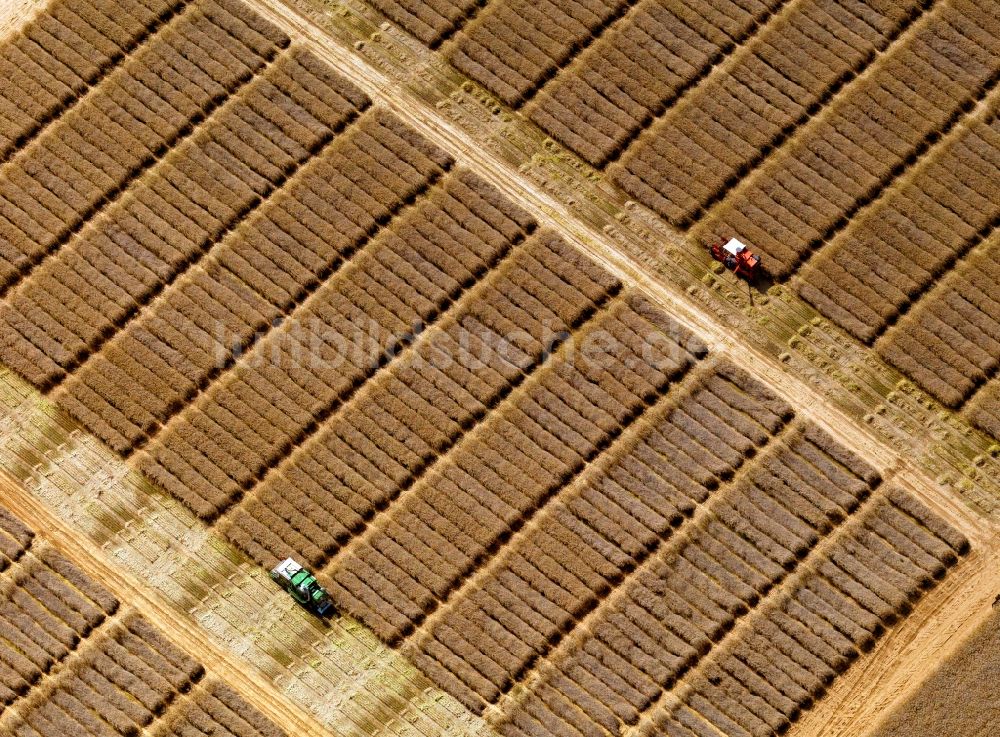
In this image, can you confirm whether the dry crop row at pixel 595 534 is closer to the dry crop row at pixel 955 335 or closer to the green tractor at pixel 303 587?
the green tractor at pixel 303 587

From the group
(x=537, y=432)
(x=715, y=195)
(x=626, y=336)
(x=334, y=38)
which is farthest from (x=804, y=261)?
(x=334, y=38)

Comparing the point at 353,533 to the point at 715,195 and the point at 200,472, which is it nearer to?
the point at 200,472

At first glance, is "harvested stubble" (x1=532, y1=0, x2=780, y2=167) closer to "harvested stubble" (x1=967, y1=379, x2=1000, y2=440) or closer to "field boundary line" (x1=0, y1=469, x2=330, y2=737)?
"harvested stubble" (x1=967, y1=379, x2=1000, y2=440)

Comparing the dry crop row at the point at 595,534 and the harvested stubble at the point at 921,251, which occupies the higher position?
the harvested stubble at the point at 921,251

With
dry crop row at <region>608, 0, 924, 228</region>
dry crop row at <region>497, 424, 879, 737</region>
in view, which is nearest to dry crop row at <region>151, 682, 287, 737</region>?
dry crop row at <region>497, 424, 879, 737</region>

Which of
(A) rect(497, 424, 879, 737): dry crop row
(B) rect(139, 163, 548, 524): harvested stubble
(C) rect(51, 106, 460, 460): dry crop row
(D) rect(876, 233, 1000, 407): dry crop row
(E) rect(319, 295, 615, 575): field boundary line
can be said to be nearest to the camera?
(A) rect(497, 424, 879, 737): dry crop row

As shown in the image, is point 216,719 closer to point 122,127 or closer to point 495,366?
point 495,366

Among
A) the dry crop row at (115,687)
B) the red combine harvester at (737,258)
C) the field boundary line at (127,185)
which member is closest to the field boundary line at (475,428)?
the red combine harvester at (737,258)
